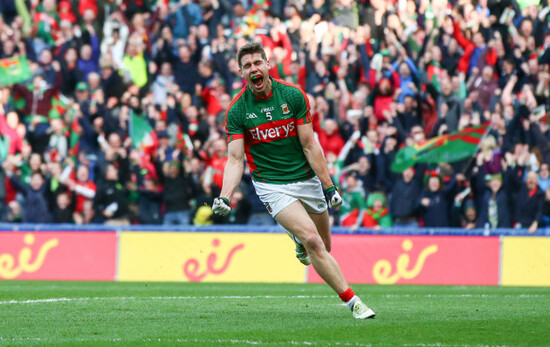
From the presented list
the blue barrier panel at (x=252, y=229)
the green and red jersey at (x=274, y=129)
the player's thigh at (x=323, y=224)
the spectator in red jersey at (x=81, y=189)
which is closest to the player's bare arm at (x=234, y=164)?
the green and red jersey at (x=274, y=129)

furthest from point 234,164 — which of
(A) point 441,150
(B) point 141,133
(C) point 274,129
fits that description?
(B) point 141,133

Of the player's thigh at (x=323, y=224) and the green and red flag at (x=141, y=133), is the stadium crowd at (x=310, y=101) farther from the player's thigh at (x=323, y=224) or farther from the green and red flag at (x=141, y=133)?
the player's thigh at (x=323, y=224)

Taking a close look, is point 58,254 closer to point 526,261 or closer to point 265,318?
point 526,261

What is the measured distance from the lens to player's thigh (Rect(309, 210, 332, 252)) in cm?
927

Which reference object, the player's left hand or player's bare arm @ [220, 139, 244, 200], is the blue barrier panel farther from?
the player's left hand

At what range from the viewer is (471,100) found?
17.5 metres

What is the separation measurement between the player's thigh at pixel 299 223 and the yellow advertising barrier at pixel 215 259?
300 inches

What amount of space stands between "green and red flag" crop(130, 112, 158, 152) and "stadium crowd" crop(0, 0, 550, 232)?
0.04 metres

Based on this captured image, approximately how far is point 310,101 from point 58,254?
5.44 meters

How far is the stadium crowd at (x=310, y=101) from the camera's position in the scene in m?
16.8

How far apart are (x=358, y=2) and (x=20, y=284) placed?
355 inches

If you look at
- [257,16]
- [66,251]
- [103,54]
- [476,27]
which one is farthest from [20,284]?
[476,27]

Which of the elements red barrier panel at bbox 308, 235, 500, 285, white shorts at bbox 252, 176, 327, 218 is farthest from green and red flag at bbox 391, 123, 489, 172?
white shorts at bbox 252, 176, 327, 218

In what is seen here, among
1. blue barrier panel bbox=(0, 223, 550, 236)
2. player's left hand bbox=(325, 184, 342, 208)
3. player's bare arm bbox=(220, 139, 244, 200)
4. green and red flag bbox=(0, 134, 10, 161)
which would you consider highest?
player's bare arm bbox=(220, 139, 244, 200)
